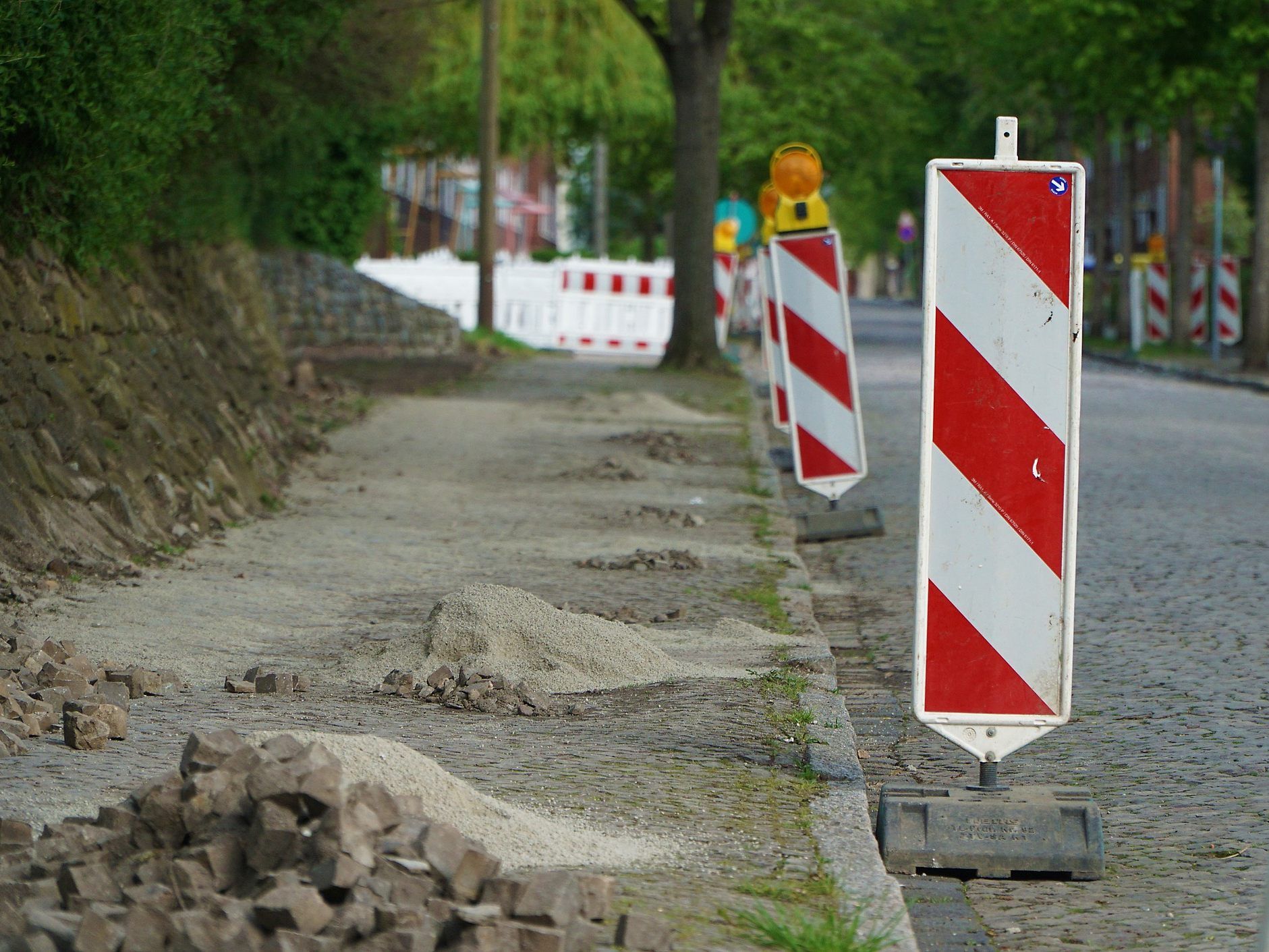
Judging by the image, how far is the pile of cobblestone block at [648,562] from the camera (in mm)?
8617

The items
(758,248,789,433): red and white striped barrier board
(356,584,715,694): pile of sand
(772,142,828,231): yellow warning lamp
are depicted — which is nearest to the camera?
(356,584,715,694): pile of sand

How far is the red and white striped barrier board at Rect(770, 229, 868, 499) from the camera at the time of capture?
10.0 m

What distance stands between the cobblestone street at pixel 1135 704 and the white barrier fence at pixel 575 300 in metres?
17.2

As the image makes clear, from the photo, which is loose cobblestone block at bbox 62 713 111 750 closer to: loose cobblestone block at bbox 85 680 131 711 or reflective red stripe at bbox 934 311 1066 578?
loose cobblestone block at bbox 85 680 131 711

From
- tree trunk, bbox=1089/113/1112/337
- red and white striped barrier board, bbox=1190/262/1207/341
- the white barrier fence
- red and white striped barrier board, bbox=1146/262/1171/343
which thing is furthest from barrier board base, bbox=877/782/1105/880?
tree trunk, bbox=1089/113/1112/337

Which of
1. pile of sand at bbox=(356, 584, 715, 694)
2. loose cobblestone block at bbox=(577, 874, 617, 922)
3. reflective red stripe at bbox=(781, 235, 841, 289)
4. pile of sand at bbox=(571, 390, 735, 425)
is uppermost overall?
reflective red stripe at bbox=(781, 235, 841, 289)

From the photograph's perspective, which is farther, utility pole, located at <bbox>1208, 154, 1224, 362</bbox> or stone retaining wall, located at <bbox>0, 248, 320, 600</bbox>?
utility pole, located at <bbox>1208, 154, 1224, 362</bbox>

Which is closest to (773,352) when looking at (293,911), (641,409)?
(641,409)

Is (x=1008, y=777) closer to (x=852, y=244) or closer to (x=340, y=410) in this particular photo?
(x=340, y=410)

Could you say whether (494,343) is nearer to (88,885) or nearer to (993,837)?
(993,837)

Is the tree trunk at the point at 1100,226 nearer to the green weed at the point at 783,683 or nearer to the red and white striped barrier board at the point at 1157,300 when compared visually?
the red and white striped barrier board at the point at 1157,300

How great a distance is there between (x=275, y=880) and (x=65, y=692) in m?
2.23

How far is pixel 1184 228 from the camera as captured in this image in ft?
106

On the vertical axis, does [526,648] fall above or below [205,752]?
below
